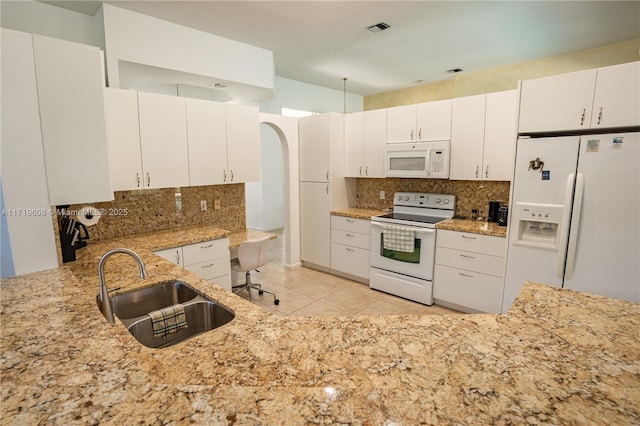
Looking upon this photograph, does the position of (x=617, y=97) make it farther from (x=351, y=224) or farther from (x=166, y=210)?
(x=166, y=210)

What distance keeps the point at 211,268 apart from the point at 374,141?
2.57m

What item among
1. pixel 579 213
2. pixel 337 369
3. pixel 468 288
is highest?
pixel 579 213

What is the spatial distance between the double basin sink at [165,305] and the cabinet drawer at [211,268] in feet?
3.76

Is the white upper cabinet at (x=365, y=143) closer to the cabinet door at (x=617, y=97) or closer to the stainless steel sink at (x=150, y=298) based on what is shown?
the cabinet door at (x=617, y=97)

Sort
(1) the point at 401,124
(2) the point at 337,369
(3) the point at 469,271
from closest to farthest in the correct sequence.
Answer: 1. (2) the point at 337,369
2. (3) the point at 469,271
3. (1) the point at 401,124

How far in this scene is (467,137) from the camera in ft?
11.3

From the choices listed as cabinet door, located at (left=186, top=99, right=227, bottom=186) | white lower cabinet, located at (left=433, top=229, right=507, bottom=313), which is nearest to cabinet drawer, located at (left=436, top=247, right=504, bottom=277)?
white lower cabinet, located at (left=433, top=229, right=507, bottom=313)

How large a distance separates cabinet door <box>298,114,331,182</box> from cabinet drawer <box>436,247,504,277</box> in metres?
1.84

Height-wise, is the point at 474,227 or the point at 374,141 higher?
the point at 374,141

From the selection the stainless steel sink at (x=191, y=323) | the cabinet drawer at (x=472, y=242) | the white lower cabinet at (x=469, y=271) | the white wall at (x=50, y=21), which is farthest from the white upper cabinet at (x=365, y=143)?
the stainless steel sink at (x=191, y=323)

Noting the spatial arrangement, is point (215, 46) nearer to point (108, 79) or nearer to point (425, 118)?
point (108, 79)

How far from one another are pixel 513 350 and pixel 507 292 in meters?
2.20

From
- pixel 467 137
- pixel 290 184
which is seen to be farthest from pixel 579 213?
pixel 290 184

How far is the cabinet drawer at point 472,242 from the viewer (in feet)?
9.96
